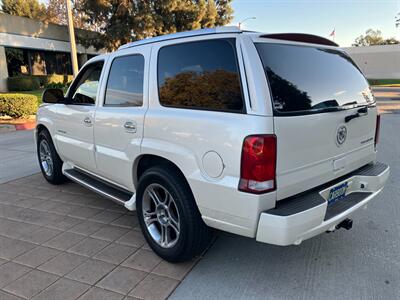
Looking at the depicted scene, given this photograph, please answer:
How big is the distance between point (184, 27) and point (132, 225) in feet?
97.6

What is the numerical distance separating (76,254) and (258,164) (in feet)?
6.93

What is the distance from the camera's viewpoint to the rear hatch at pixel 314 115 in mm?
2385

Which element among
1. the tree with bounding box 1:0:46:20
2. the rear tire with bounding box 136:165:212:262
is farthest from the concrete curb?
the tree with bounding box 1:0:46:20

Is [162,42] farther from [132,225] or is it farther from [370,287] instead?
[370,287]

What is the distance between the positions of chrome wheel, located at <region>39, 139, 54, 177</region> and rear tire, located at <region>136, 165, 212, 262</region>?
2.63 meters

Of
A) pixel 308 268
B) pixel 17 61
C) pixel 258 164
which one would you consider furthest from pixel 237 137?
pixel 17 61

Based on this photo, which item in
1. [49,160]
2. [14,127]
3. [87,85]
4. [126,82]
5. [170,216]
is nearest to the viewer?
[170,216]

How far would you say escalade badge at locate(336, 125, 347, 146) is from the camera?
→ 8.92ft

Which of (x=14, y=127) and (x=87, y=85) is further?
(x=14, y=127)

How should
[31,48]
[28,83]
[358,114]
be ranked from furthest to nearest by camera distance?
[31,48], [28,83], [358,114]

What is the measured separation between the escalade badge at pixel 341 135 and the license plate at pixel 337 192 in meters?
0.37

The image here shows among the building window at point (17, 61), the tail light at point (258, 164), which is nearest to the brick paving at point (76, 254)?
the tail light at point (258, 164)

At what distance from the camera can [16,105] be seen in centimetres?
1212

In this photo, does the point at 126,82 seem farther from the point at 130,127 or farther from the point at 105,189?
the point at 105,189
